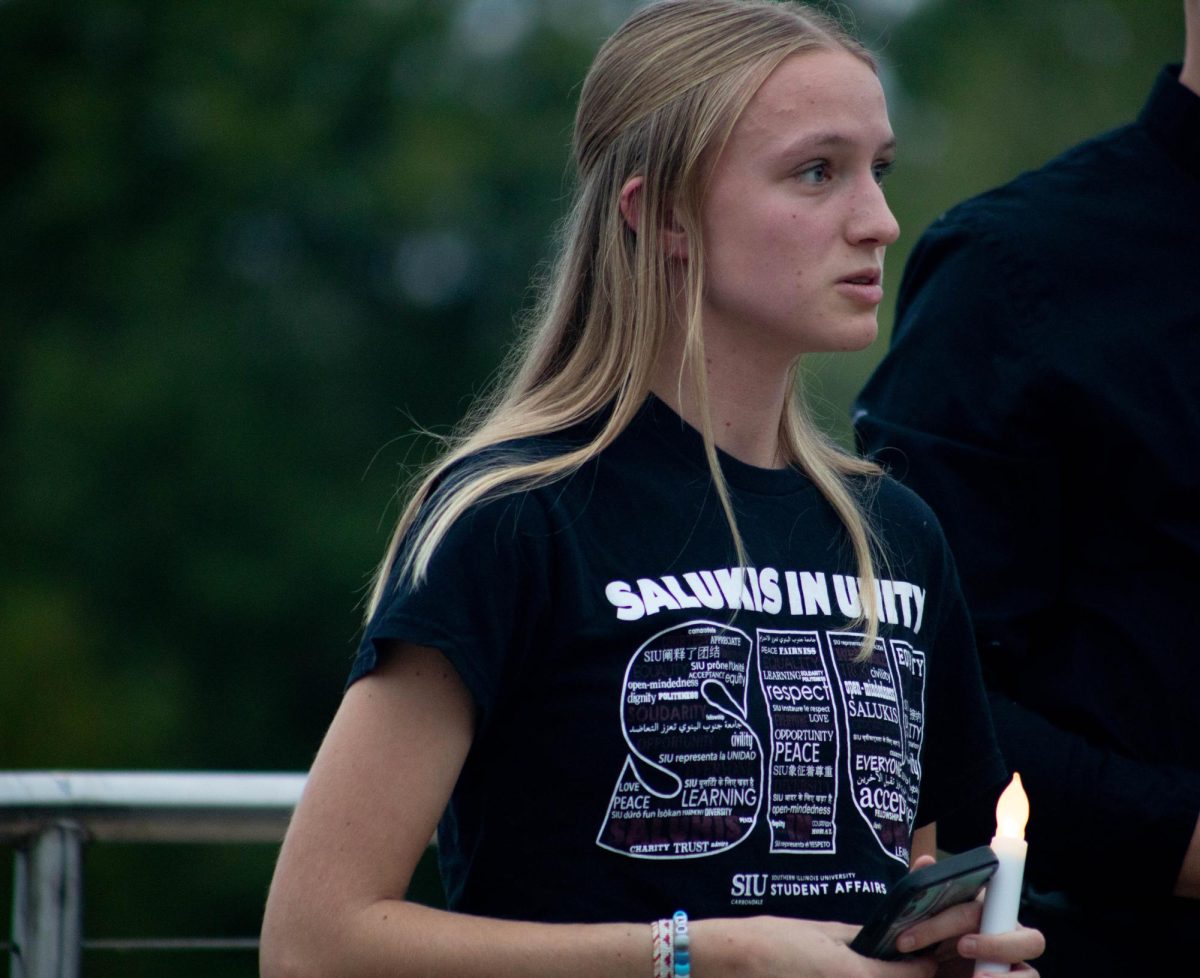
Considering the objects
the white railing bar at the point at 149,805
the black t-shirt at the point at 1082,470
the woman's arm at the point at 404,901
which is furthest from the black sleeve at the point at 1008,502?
the white railing bar at the point at 149,805

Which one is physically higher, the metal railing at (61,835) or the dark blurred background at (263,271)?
the dark blurred background at (263,271)

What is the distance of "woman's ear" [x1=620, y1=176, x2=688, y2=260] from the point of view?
1.96 metres

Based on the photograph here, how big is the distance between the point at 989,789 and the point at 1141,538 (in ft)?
1.26

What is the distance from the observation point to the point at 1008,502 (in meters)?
2.22

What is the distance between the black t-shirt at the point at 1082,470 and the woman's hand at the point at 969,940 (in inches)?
19.9

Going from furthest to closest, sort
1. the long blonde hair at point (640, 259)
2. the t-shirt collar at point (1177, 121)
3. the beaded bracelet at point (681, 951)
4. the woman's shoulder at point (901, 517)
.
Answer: the t-shirt collar at point (1177, 121) → the woman's shoulder at point (901, 517) → the long blonde hair at point (640, 259) → the beaded bracelet at point (681, 951)

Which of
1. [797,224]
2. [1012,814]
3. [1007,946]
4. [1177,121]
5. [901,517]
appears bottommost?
[1007,946]

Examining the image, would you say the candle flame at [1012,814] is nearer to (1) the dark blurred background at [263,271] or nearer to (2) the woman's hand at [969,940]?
(2) the woman's hand at [969,940]

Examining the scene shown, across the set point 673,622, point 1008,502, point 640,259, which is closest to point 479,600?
point 673,622

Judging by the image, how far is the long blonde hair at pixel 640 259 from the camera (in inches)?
74.4

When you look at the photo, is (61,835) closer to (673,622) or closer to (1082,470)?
(673,622)

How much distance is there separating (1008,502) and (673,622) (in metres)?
0.66

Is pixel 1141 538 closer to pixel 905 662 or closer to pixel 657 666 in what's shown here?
pixel 905 662

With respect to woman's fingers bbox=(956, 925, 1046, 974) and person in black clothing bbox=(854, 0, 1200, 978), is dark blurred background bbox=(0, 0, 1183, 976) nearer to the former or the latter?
person in black clothing bbox=(854, 0, 1200, 978)
